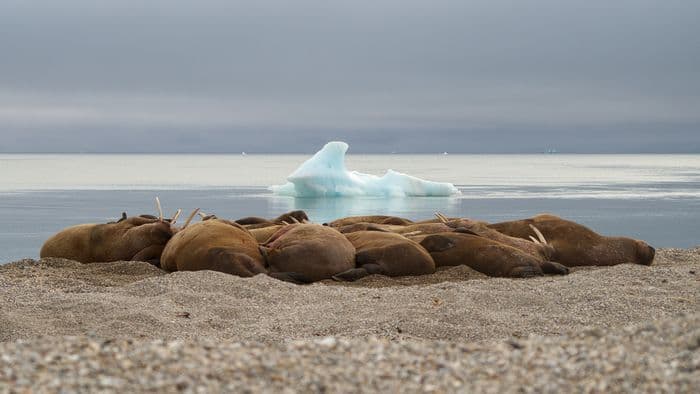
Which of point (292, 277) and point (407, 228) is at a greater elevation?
point (407, 228)

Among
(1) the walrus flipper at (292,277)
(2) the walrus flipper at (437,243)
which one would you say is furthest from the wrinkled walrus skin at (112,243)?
(2) the walrus flipper at (437,243)

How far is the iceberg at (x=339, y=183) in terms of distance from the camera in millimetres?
26844

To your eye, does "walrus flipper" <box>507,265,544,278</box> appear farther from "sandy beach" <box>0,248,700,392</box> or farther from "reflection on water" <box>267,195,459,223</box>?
"reflection on water" <box>267,195,459,223</box>

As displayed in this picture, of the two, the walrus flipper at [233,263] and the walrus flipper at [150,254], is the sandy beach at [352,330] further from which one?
the walrus flipper at [233,263]

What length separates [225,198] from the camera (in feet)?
101

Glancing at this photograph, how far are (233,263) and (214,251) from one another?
321 millimetres

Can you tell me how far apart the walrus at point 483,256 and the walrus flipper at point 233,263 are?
2214 mm

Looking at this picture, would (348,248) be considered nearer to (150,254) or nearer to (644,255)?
(150,254)

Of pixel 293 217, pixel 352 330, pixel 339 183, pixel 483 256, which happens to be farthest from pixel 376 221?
pixel 339 183

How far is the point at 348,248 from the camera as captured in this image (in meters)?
10.0

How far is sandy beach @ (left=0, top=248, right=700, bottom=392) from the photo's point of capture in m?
3.58

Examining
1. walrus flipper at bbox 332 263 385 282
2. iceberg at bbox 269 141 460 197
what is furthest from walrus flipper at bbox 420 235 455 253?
iceberg at bbox 269 141 460 197

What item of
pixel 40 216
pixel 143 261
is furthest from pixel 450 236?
pixel 40 216

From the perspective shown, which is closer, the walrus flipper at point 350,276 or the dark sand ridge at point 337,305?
the dark sand ridge at point 337,305
